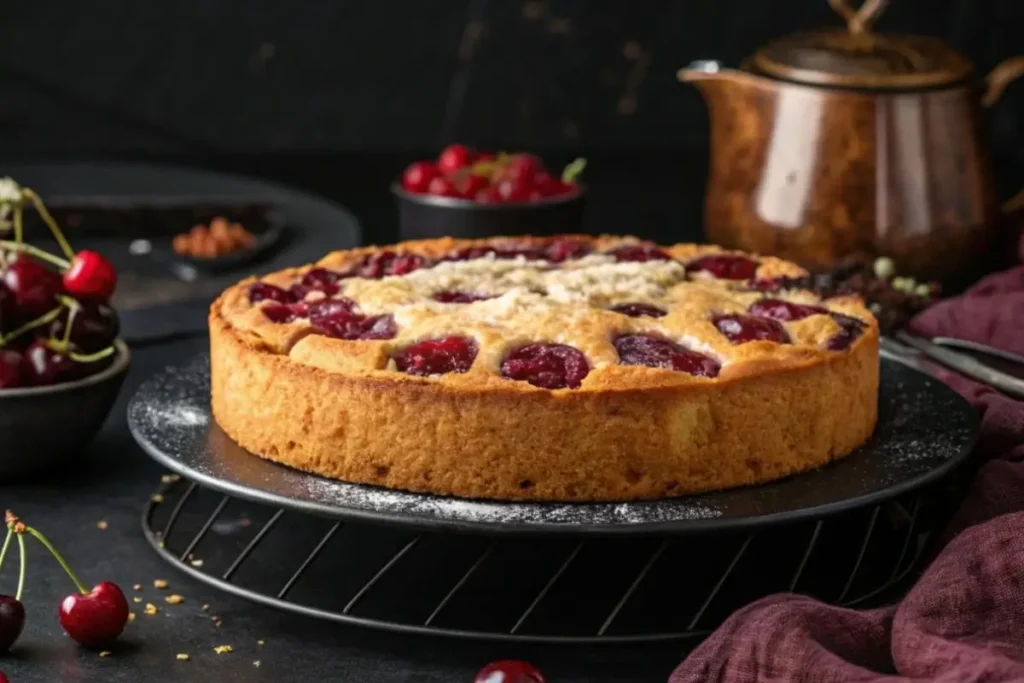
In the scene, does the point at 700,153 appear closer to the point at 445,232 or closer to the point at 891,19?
the point at 891,19

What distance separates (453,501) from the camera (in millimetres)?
2059

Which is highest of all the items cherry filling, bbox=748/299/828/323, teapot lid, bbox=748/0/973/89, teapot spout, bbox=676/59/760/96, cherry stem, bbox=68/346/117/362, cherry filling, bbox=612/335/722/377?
teapot lid, bbox=748/0/973/89

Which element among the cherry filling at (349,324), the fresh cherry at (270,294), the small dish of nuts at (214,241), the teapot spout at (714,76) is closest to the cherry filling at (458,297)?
the cherry filling at (349,324)

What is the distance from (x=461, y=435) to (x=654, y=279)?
24.3 inches

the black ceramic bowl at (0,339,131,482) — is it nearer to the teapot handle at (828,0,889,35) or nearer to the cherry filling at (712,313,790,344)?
the cherry filling at (712,313,790,344)

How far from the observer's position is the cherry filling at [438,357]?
218 centimetres

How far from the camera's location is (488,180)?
3.70 m

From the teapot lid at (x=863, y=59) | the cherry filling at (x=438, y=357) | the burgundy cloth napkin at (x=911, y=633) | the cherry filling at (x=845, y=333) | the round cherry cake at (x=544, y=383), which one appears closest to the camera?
the burgundy cloth napkin at (x=911, y=633)

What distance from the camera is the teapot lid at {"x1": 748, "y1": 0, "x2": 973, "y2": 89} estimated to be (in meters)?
3.18

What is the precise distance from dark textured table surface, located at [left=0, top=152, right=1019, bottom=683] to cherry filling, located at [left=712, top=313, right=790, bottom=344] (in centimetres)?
49

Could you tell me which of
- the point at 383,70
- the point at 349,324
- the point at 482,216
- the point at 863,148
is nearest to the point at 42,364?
the point at 349,324

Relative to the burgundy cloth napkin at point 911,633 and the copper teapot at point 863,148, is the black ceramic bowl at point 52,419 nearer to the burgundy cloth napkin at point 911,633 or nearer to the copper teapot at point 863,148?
the burgundy cloth napkin at point 911,633

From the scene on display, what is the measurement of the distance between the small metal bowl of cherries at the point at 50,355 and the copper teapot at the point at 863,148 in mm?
1344

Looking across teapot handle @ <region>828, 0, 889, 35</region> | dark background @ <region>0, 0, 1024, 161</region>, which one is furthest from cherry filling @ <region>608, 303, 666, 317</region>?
dark background @ <region>0, 0, 1024, 161</region>
